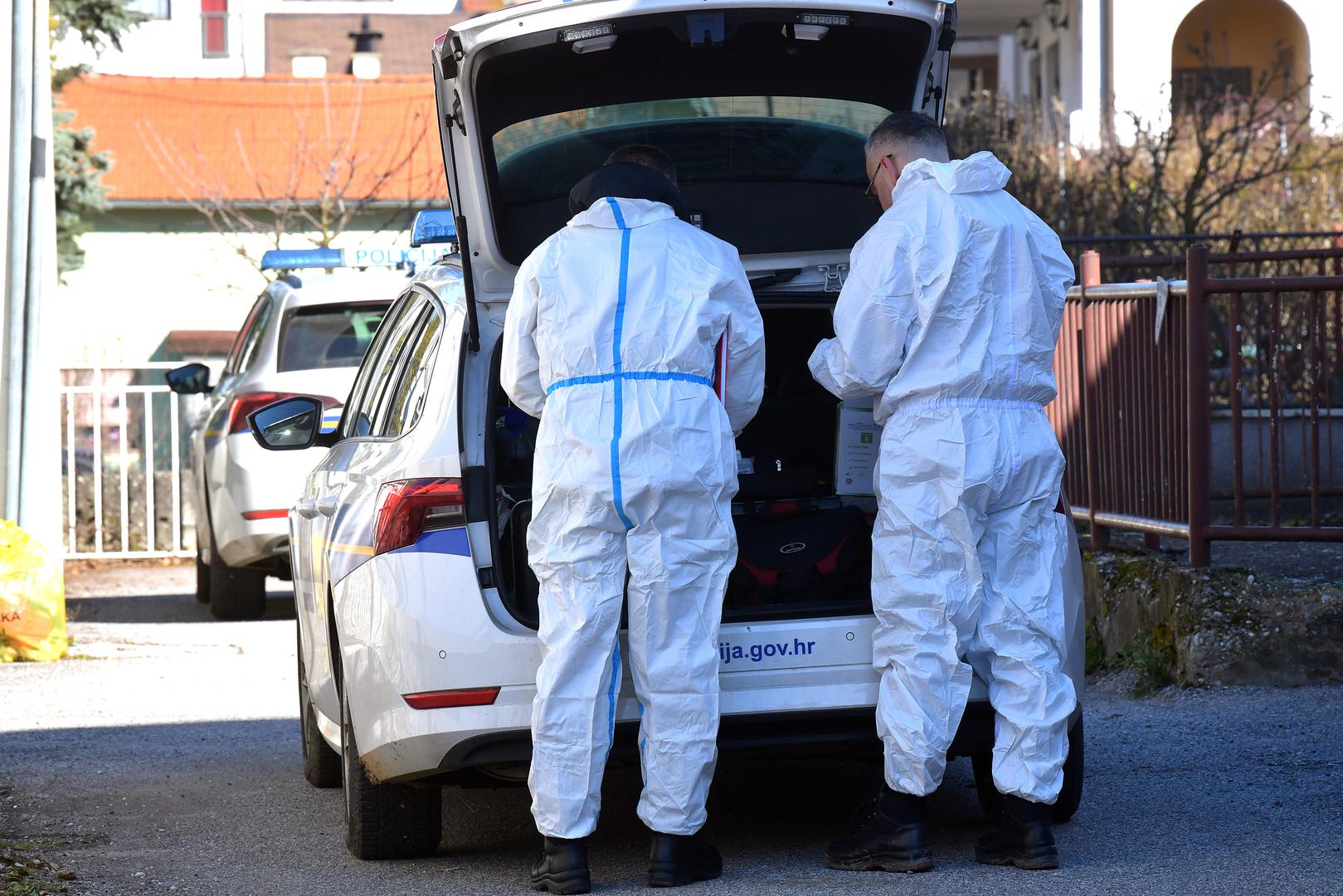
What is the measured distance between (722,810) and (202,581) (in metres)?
6.92

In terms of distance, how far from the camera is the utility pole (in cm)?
970

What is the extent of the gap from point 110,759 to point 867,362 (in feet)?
12.1

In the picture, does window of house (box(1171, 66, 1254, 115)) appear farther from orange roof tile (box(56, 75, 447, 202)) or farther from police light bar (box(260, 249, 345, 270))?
police light bar (box(260, 249, 345, 270))

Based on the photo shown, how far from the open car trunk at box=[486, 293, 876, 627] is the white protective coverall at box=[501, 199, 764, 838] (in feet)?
0.70

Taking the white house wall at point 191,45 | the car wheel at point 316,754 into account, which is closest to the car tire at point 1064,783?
the car wheel at point 316,754

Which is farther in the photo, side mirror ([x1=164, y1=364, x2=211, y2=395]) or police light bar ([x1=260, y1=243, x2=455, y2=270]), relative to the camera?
side mirror ([x1=164, y1=364, x2=211, y2=395])

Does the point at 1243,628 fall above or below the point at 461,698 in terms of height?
below

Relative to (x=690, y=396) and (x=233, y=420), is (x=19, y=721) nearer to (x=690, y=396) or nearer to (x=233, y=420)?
(x=233, y=420)

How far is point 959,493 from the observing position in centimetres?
458

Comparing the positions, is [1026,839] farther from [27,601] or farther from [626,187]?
[27,601]

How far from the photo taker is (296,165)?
24422 millimetres

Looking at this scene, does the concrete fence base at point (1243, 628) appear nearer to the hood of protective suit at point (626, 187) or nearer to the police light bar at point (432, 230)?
the police light bar at point (432, 230)

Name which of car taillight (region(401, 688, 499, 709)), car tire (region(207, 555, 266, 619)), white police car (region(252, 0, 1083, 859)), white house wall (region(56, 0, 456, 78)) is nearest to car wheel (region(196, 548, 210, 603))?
car tire (region(207, 555, 266, 619))

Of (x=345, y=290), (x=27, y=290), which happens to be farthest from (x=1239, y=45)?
(x=27, y=290)
